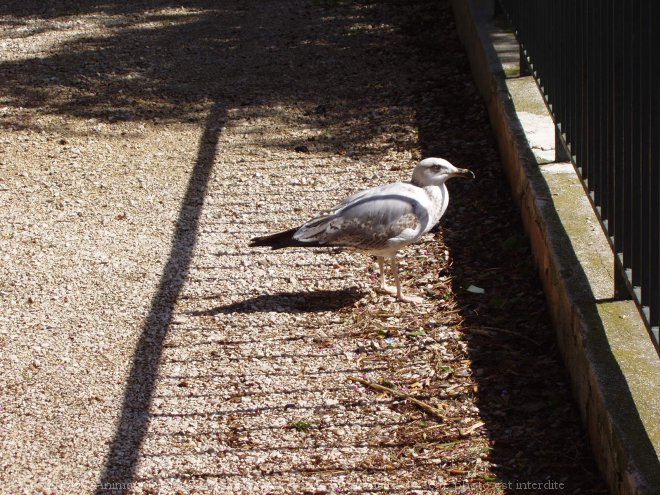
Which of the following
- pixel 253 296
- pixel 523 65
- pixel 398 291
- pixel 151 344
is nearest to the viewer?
pixel 151 344

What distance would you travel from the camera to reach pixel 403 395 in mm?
4742

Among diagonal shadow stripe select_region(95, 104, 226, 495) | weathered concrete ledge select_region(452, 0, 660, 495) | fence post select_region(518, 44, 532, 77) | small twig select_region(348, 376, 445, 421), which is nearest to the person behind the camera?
weathered concrete ledge select_region(452, 0, 660, 495)

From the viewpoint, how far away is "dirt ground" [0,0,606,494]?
435cm

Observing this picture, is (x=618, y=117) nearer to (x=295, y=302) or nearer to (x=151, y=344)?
(x=295, y=302)

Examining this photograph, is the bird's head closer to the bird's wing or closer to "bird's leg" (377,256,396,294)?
the bird's wing

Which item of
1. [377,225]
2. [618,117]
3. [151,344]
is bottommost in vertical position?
[151,344]

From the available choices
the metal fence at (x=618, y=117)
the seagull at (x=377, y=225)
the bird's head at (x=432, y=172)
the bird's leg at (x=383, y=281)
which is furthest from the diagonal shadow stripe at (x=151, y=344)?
the metal fence at (x=618, y=117)

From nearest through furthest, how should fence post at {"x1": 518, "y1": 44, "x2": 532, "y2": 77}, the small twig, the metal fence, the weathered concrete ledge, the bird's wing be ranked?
the weathered concrete ledge < the metal fence < the small twig < the bird's wing < fence post at {"x1": 518, "y1": 44, "x2": 532, "y2": 77}

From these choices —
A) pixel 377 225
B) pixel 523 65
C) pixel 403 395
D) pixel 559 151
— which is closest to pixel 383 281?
A: pixel 377 225

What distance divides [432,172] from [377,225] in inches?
19.2

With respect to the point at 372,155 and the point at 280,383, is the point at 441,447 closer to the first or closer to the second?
the point at 280,383

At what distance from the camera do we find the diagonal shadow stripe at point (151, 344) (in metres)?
4.33

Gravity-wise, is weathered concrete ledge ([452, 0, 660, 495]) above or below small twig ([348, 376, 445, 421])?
above

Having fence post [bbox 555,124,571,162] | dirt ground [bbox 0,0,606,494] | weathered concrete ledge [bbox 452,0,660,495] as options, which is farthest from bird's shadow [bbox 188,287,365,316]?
fence post [bbox 555,124,571,162]
